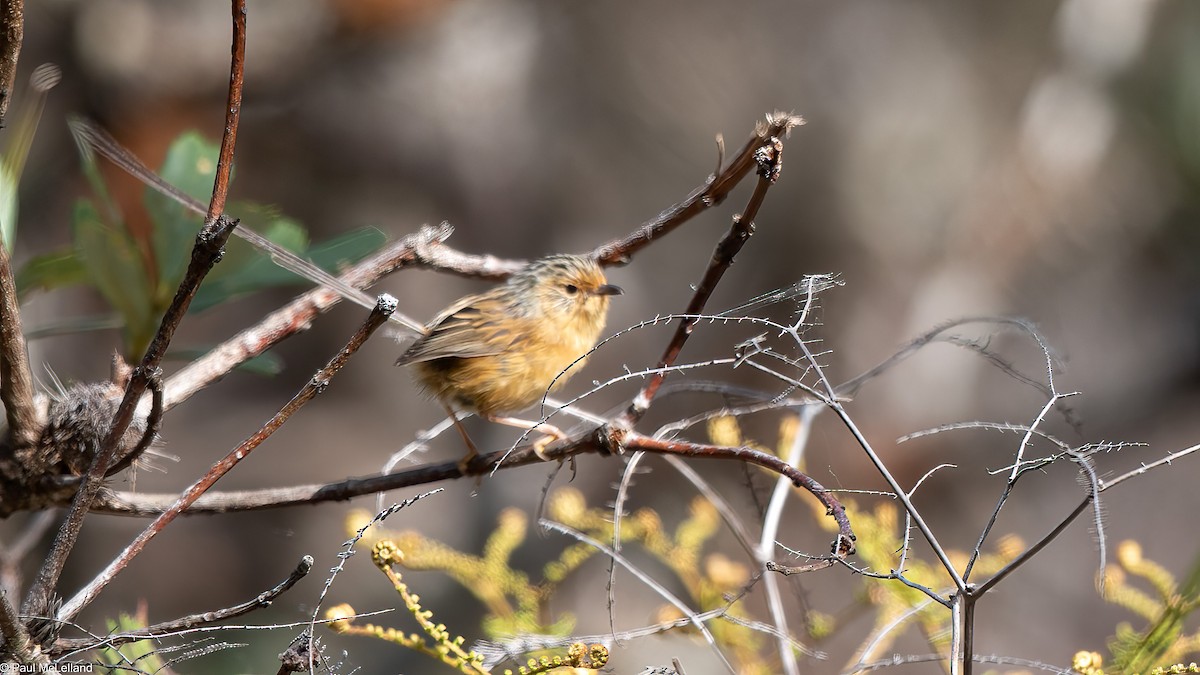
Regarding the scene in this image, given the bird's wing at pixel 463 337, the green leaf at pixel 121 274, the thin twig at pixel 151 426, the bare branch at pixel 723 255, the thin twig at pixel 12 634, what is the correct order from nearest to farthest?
the thin twig at pixel 12 634 → the thin twig at pixel 151 426 → the bare branch at pixel 723 255 → the green leaf at pixel 121 274 → the bird's wing at pixel 463 337

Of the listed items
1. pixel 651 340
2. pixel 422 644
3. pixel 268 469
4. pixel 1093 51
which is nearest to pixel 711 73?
pixel 651 340

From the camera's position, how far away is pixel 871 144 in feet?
16.5

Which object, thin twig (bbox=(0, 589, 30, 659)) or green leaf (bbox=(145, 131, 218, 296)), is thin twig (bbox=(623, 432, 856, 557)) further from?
green leaf (bbox=(145, 131, 218, 296))

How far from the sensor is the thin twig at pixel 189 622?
951 millimetres

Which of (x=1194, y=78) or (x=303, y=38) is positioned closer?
(x=1194, y=78)

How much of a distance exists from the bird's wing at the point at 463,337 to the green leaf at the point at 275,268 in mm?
591

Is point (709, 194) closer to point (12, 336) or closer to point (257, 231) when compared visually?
point (257, 231)

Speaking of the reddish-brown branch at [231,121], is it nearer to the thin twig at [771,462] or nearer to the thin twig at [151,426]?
the thin twig at [151,426]

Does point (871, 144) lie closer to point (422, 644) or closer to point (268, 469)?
point (268, 469)

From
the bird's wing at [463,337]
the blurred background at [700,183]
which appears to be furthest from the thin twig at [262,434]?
the blurred background at [700,183]

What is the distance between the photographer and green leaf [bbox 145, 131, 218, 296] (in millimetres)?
1637

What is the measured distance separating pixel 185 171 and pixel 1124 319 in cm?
536

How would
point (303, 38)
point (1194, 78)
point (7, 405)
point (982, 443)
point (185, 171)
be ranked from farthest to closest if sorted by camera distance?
point (982, 443) → point (303, 38) → point (1194, 78) → point (185, 171) → point (7, 405)

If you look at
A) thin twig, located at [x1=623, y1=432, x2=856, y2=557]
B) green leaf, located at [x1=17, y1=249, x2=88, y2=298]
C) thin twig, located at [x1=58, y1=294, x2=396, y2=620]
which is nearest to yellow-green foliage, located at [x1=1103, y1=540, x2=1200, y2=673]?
thin twig, located at [x1=623, y1=432, x2=856, y2=557]
